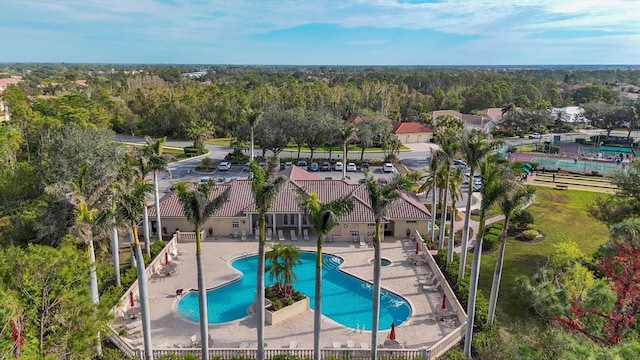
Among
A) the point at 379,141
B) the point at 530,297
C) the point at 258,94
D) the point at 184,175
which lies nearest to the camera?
the point at 530,297

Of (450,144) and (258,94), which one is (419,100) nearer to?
(258,94)

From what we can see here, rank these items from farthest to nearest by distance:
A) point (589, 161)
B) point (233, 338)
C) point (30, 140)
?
point (589, 161) < point (30, 140) < point (233, 338)

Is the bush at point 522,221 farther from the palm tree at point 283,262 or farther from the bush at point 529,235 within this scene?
the palm tree at point 283,262

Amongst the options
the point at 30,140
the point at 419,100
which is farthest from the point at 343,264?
the point at 419,100

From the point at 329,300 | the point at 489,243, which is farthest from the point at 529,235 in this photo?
the point at 329,300

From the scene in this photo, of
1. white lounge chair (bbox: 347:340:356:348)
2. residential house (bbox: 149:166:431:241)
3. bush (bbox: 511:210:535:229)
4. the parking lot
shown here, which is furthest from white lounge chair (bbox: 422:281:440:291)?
the parking lot

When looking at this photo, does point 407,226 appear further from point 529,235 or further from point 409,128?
point 409,128

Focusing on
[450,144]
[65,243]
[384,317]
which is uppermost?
[450,144]
